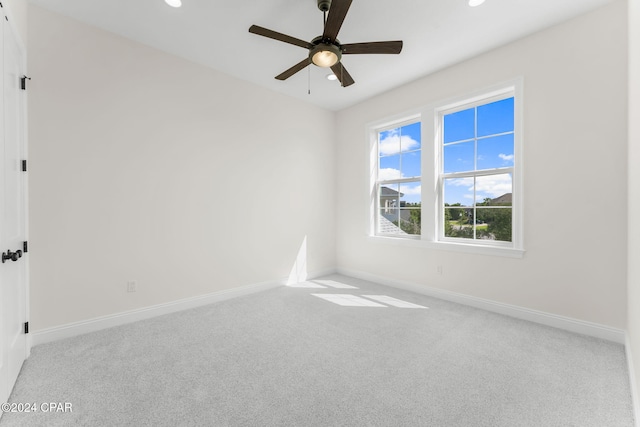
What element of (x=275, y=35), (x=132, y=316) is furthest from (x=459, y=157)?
(x=132, y=316)

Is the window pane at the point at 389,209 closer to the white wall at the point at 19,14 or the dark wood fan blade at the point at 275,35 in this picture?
the dark wood fan blade at the point at 275,35

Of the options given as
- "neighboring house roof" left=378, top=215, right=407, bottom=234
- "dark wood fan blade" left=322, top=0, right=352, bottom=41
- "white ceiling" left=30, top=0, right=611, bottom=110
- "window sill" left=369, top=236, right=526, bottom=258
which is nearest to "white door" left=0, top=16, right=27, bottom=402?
"white ceiling" left=30, top=0, right=611, bottom=110

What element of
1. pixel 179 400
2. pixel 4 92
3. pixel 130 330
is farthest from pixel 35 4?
pixel 179 400

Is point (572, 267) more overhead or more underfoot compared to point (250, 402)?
more overhead

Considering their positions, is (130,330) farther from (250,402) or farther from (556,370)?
(556,370)

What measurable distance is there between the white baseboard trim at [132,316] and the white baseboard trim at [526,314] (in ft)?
7.37

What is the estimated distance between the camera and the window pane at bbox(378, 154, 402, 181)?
4.35 m

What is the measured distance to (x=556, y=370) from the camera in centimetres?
205

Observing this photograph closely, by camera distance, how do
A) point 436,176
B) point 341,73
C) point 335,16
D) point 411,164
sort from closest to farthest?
point 335,16 < point 341,73 < point 436,176 < point 411,164

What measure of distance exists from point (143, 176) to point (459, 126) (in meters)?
3.84

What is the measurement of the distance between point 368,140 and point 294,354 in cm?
342

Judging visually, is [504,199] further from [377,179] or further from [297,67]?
[297,67]

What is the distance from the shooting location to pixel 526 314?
294 centimetres

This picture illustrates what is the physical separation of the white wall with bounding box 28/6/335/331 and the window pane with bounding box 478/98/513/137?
2615mm
